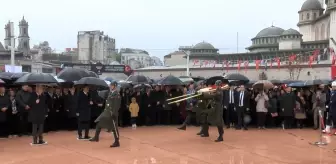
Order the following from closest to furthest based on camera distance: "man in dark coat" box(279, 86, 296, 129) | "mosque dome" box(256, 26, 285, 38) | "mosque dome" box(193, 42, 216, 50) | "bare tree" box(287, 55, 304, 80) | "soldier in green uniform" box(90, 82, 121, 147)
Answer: "soldier in green uniform" box(90, 82, 121, 147), "man in dark coat" box(279, 86, 296, 129), "bare tree" box(287, 55, 304, 80), "mosque dome" box(256, 26, 285, 38), "mosque dome" box(193, 42, 216, 50)

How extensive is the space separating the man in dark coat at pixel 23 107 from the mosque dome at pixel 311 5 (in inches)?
3287

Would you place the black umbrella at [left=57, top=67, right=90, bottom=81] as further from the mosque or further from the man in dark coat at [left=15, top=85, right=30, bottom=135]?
the mosque

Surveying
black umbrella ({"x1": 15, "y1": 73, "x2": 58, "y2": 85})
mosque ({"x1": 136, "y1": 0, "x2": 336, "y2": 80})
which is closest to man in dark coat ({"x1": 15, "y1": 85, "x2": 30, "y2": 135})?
black umbrella ({"x1": 15, "y1": 73, "x2": 58, "y2": 85})

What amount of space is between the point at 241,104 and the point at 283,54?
5817 centimetres

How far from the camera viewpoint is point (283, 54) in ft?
226

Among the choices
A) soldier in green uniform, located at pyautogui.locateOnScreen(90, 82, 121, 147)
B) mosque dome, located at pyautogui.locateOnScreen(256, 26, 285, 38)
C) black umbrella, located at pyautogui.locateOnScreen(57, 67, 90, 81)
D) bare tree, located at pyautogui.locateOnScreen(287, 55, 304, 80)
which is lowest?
soldier in green uniform, located at pyautogui.locateOnScreen(90, 82, 121, 147)

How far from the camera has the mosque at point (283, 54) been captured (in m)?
53.0

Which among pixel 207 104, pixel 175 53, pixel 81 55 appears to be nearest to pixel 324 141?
pixel 207 104

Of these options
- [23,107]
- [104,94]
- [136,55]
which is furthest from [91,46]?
[23,107]

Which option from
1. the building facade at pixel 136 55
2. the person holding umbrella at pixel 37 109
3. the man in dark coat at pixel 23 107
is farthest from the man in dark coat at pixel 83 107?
the building facade at pixel 136 55

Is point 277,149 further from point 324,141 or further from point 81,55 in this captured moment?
point 81,55

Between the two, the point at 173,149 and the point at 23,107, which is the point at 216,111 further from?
the point at 23,107

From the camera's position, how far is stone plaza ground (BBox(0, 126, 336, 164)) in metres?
8.46

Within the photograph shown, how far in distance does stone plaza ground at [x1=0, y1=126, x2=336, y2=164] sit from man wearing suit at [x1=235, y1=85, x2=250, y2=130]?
108 centimetres
